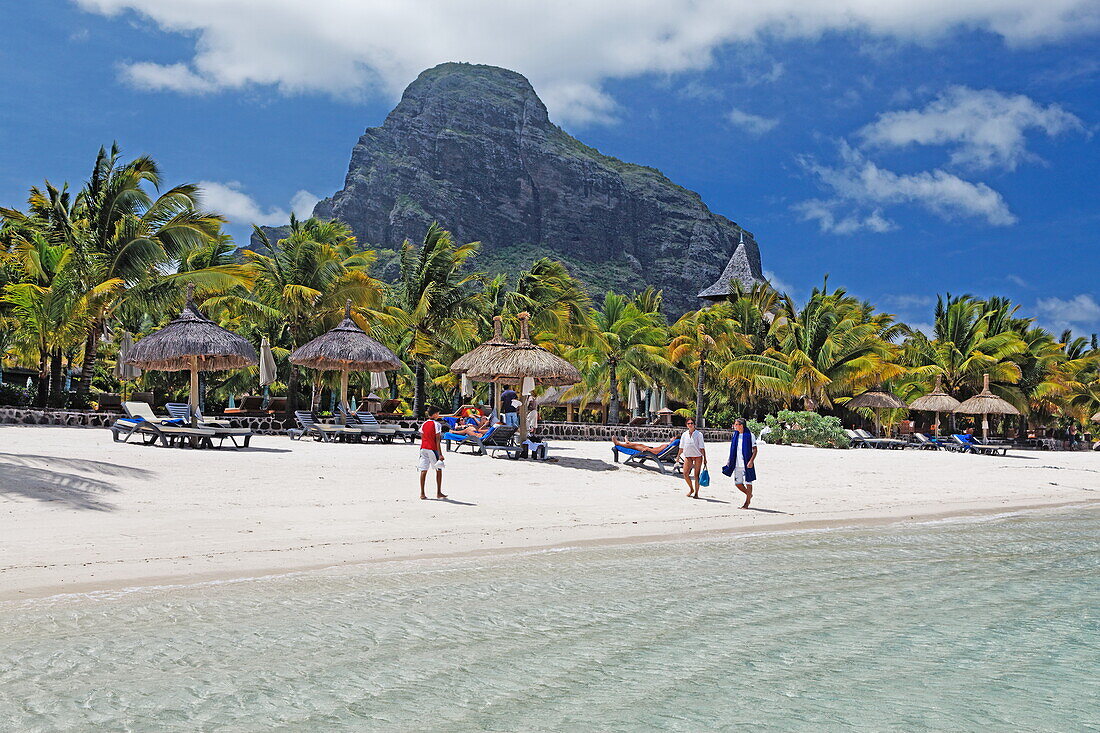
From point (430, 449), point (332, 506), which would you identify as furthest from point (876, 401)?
point (332, 506)

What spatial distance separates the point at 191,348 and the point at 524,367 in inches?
251

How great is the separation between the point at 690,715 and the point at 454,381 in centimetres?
3066

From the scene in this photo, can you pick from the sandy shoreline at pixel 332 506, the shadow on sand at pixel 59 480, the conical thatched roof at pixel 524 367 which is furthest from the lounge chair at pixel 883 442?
the shadow on sand at pixel 59 480

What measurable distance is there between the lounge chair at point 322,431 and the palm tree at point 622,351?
11.2 metres

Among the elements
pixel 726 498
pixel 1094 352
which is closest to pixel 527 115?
pixel 1094 352

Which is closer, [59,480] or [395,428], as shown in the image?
[59,480]

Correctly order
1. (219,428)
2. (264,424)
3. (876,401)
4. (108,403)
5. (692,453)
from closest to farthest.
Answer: (692,453) → (219,428) → (264,424) → (108,403) → (876,401)

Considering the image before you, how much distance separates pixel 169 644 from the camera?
458cm

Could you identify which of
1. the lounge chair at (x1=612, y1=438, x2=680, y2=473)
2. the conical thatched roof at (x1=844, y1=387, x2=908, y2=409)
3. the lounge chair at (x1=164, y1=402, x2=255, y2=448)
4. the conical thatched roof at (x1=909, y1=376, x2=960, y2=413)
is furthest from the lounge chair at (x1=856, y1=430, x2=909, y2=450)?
the lounge chair at (x1=164, y1=402, x2=255, y2=448)

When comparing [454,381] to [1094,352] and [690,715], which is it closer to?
[690,715]

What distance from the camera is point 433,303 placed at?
84.6ft

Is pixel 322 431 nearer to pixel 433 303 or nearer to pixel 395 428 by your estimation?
→ pixel 395 428

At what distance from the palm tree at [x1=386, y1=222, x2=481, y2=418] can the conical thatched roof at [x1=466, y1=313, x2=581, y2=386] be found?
10197 millimetres

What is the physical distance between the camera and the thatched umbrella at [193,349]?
1573 centimetres
